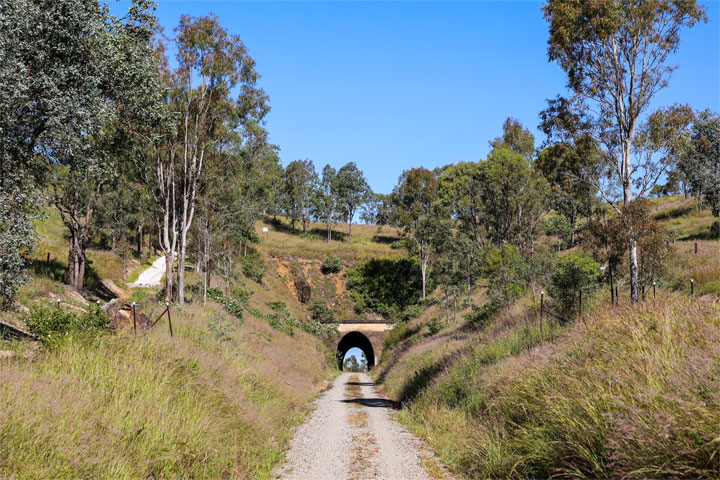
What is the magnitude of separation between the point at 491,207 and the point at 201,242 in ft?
108

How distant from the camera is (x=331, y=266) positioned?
225 ft

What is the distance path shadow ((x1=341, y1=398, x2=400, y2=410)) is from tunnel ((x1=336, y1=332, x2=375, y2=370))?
3604cm

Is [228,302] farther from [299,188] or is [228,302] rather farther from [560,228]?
[299,188]

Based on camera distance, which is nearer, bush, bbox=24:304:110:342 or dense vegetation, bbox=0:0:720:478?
dense vegetation, bbox=0:0:720:478

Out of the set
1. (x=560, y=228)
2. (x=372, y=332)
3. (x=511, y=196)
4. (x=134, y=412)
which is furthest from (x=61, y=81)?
(x=560, y=228)

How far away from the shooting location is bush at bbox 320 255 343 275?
68600 millimetres

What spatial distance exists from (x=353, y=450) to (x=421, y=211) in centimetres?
4959

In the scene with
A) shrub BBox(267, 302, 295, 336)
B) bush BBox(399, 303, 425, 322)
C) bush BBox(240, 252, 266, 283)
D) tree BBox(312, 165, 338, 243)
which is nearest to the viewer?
shrub BBox(267, 302, 295, 336)

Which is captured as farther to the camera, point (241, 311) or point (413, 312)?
point (413, 312)

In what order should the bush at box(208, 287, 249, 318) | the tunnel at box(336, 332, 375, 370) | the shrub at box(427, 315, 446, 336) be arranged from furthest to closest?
1. the tunnel at box(336, 332, 375, 370)
2. the shrub at box(427, 315, 446, 336)
3. the bush at box(208, 287, 249, 318)

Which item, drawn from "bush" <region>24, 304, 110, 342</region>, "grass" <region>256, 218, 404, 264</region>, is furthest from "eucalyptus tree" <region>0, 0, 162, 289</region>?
"grass" <region>256, 218, 404, 264</region>

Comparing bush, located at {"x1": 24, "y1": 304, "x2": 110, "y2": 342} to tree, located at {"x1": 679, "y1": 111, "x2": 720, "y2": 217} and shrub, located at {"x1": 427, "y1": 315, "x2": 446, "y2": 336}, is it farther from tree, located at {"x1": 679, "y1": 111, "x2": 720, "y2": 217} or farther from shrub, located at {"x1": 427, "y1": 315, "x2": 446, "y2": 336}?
tree, located at {"x1": 679, "y1": 111, "x2": 720, "y2": 217}

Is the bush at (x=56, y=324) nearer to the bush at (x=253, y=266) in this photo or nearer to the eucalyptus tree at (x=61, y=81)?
the eucalyptus tree at (x=61, y=81)

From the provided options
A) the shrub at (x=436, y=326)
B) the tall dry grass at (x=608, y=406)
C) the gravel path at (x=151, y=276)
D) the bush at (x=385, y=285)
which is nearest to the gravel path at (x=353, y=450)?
the tall dry grass at (x=608, y=406)
